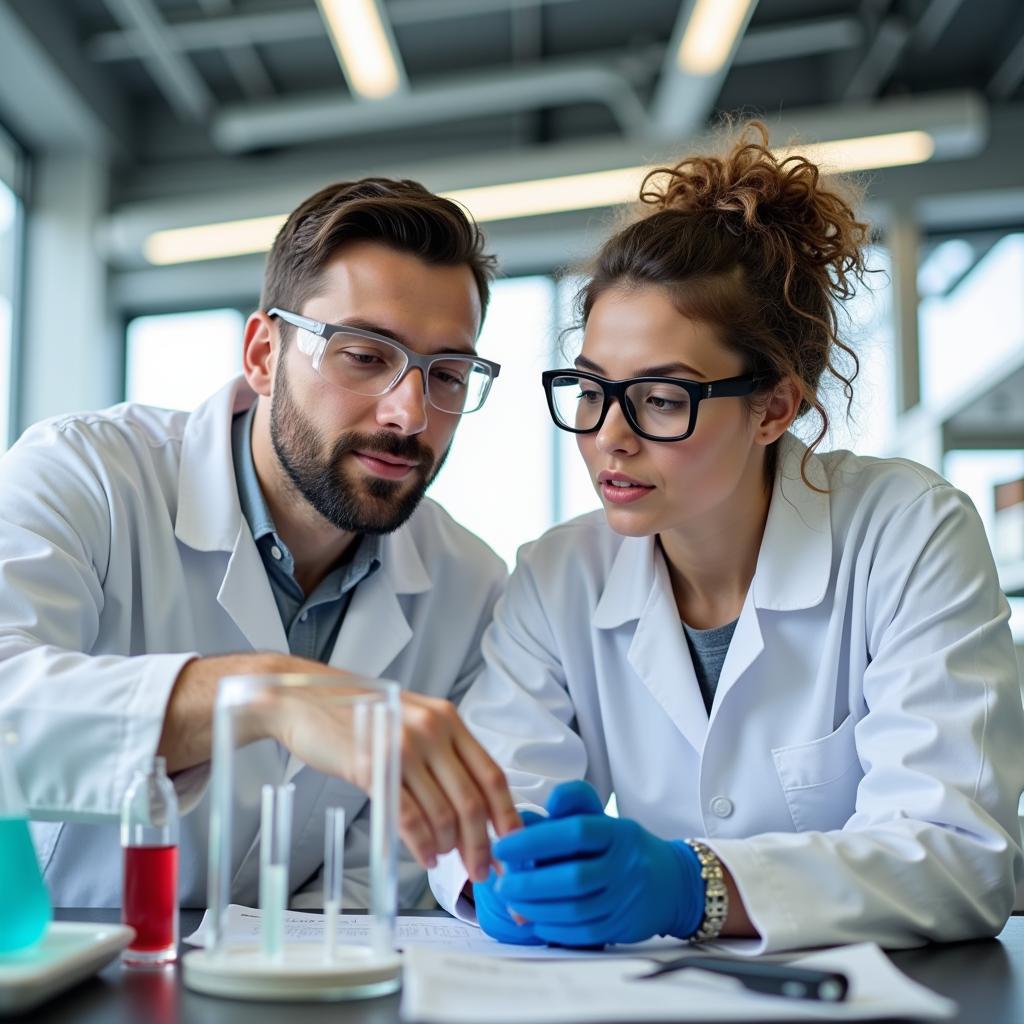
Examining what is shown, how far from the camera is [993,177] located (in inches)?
215

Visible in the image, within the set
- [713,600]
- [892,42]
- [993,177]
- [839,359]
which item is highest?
[892,42]

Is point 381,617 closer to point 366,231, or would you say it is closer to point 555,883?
point 366,231

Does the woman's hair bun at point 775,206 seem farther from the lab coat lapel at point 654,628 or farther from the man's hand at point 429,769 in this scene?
the man's hand at point 429,769

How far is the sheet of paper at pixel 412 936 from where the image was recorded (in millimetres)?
1137

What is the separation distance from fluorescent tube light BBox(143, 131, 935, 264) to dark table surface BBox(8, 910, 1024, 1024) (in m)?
2.87

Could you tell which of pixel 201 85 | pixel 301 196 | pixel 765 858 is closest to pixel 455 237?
pixel 765 858

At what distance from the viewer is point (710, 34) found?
371 centimetres

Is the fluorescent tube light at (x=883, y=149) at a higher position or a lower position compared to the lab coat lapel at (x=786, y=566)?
higher

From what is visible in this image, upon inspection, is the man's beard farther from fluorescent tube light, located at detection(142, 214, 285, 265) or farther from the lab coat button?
fluorescent tube light, located at detection(142, 214, 285, 265)

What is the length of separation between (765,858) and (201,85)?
5673mm

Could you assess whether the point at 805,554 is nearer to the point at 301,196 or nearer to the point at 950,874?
the point at 950,874

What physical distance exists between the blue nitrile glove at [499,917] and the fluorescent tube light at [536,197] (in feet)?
8.81

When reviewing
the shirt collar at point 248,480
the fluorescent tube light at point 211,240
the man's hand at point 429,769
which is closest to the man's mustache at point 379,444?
the shirt collar at point 248,480

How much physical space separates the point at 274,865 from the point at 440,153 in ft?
18.3
